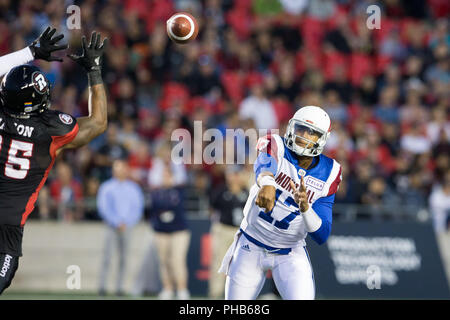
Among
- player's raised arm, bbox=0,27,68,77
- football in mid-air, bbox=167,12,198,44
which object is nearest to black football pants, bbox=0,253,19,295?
player's raised arm, bbox=0,27,68,77

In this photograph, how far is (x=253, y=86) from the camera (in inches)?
548

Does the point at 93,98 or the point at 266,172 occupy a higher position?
the point at 93,98

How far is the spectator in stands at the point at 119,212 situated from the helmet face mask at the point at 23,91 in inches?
238

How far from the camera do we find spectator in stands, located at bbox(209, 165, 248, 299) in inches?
455

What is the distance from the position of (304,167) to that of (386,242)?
6.35 metres

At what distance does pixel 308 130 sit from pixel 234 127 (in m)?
6.69

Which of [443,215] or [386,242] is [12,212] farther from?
[443,215]

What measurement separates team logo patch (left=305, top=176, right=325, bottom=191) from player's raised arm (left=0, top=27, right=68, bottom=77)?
2247 millimetres

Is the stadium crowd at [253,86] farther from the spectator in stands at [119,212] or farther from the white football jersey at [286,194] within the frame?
the white football jersey at [286,194]

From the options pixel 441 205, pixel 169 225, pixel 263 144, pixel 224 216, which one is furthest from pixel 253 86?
pixel 263 144

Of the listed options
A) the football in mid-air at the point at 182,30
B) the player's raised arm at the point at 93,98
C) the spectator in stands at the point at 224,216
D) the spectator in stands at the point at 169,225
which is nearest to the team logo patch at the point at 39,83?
the player's raised arm at the point at 93,98

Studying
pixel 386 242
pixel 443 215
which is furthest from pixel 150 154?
pixel 443 215

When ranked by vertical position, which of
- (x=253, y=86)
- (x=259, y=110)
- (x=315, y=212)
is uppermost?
(x=253, y=86)

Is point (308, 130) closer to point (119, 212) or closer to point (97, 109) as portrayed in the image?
point (97, 109)
